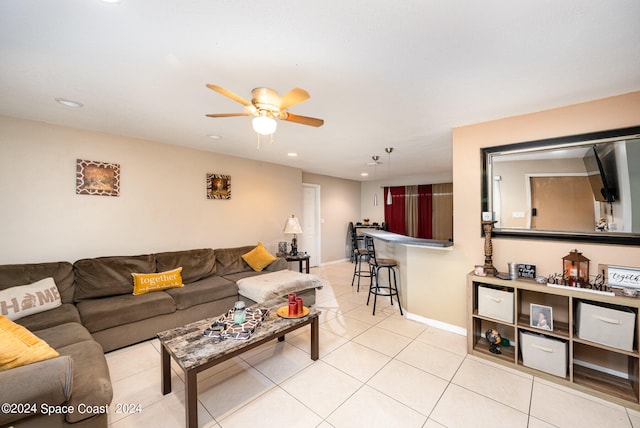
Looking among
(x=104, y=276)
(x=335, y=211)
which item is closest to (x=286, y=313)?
(x=104, y=276)

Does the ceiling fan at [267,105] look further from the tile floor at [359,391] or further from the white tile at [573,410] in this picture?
the white tile at [573,410]

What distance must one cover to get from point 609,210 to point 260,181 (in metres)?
4.50

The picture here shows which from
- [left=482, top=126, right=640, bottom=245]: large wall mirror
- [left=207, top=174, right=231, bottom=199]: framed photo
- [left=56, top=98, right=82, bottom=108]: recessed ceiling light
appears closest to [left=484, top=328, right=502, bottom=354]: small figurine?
[left=482, top=126, right=640, bottom=245]: large wall mirror

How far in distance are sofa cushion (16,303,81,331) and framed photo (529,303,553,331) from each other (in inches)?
163

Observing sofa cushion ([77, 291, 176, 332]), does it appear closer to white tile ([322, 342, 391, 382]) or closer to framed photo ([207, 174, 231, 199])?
framed photo ([207, 174, 231, 199])

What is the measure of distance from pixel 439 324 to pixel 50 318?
399cm

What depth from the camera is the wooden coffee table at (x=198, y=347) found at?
60.8 inches

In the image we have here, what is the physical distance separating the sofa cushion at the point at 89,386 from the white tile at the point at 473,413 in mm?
2075

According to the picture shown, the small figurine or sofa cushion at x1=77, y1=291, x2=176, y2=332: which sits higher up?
sofa cushion at x1=77, y1=291, x2=176, y2=332

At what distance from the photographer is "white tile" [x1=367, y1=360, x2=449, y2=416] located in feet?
6.03

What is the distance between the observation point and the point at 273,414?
5.68 ft

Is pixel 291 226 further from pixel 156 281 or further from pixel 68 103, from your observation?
pixel 68 103

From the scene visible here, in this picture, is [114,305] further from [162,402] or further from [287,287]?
[287,287]

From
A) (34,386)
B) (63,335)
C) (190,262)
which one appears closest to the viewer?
(34,386)
